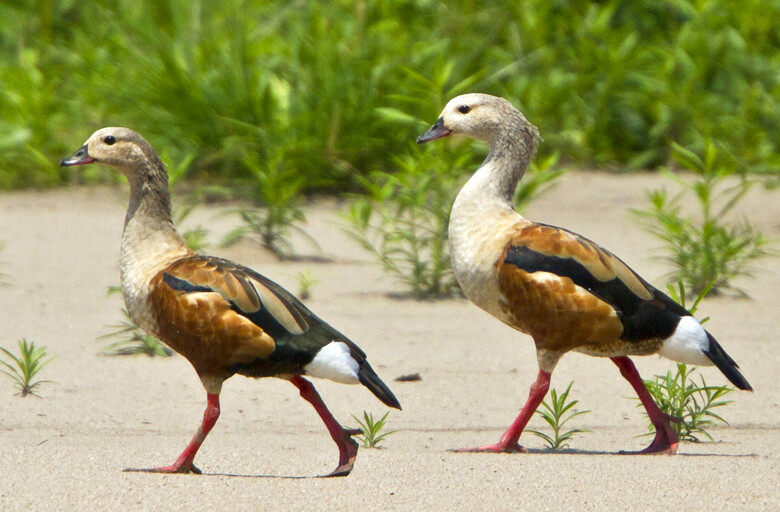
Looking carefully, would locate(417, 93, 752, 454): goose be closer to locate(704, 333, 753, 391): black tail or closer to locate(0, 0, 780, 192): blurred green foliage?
locate(704, 333, 753, 391): black tail

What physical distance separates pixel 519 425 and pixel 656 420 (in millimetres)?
512

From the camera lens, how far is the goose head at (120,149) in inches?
181

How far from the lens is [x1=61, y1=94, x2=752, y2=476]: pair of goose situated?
406 centimetres

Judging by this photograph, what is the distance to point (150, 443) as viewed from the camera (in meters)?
4.68

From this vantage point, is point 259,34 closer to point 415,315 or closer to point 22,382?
point 415,315

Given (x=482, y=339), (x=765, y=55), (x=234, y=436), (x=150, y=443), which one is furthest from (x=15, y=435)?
(x=765, y=55)

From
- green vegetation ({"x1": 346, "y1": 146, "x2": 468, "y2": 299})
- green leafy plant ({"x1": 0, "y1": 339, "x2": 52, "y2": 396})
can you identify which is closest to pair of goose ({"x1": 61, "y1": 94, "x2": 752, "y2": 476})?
green leafy plant ({"x1": 0, "y1": 339, "x2": 52, "y2": 396})

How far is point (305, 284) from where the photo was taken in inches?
267

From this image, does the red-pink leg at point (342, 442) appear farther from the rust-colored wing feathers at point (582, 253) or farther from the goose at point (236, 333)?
the rust-colored wing feathers at point (582, 253)

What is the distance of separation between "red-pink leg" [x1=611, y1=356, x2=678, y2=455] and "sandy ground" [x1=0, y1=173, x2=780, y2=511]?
0.29ft

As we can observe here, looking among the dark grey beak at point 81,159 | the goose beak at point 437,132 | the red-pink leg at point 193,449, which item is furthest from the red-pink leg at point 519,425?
the dark grey beak at point 81,159

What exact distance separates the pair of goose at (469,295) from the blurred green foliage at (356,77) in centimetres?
319

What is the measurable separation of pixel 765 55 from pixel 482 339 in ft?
15.9

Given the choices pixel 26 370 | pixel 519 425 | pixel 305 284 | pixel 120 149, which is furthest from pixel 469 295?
pixel 305 284
